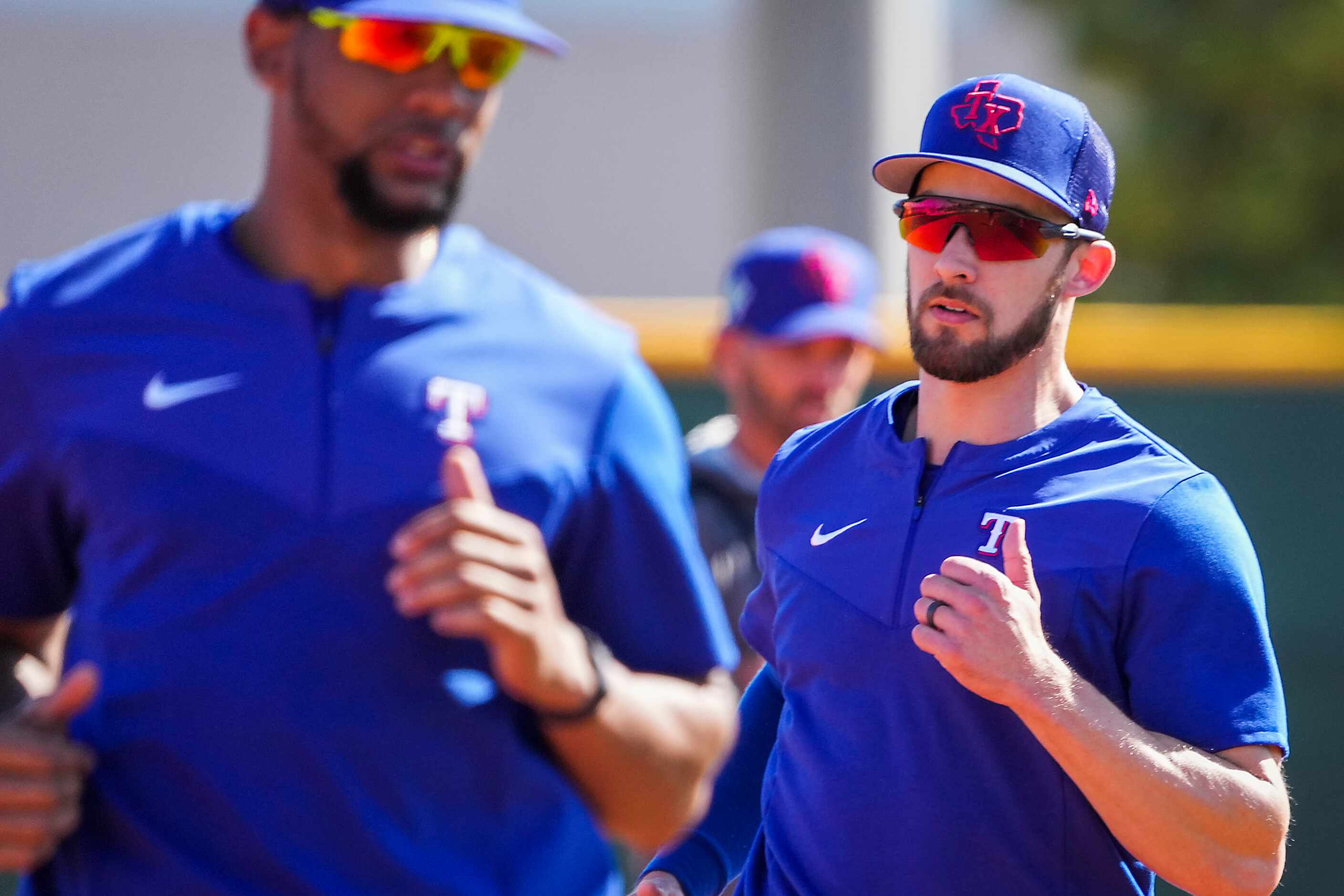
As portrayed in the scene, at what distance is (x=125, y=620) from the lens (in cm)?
261

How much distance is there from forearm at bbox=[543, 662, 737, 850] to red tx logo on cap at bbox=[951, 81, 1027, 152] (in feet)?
2.99

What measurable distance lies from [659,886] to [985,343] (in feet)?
3.33

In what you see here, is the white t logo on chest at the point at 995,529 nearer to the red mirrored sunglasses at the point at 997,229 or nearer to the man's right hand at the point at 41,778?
the red mirrored sunglasses at the point at 997,229

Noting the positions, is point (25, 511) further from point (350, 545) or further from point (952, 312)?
point (952, 312)

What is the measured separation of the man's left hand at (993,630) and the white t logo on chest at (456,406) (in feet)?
2.24

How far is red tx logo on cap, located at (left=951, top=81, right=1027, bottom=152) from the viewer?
9.14ft

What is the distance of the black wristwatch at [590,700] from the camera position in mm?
2633

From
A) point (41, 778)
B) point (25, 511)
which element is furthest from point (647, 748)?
point (25, 511)

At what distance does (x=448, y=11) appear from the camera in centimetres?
288

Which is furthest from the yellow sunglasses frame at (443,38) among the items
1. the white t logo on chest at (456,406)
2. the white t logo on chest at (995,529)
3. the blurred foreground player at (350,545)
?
the white t logo on chest at (995,529)

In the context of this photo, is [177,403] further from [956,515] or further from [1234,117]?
[1234,117]

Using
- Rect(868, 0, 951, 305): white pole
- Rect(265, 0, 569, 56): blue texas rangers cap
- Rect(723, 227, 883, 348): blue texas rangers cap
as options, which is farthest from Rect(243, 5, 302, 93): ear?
Rect(868, 0, 951, 305): white pole

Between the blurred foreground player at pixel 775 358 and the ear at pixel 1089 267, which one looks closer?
the ear at pixel 1089 267

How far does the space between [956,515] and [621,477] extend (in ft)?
1.61
